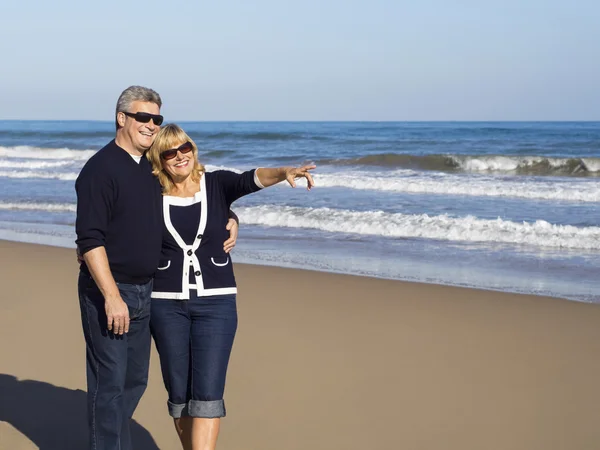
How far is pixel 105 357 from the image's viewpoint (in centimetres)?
328

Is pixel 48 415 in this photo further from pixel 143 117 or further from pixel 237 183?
pixel 143 117

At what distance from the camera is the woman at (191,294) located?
11.2ft

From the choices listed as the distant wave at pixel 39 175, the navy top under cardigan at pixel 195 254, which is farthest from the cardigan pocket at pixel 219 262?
the distant wave at pixel 39 175

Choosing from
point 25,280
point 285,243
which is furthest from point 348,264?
point 25,280

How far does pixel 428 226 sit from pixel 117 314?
8.63 metres

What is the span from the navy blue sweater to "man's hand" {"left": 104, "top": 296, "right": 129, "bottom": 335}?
5.4 inches

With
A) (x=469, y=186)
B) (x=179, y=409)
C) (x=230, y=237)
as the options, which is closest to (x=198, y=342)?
(x=179, y=409)

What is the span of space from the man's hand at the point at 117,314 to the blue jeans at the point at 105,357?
78 millimetres

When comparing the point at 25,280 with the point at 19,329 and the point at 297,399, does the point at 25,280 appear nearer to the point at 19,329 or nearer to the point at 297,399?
the point at 19,329

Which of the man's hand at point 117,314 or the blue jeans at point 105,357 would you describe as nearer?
the man's hand at point 117,314

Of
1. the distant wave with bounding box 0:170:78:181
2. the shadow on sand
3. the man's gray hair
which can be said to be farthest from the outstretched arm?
the distant wave with bounding box 0:170:78:181

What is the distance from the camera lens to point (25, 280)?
25.3 feet

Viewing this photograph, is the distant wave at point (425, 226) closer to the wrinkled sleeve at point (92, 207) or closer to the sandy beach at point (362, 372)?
the sandy beach at point (362, 372)

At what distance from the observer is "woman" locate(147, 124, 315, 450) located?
342 centimetres
